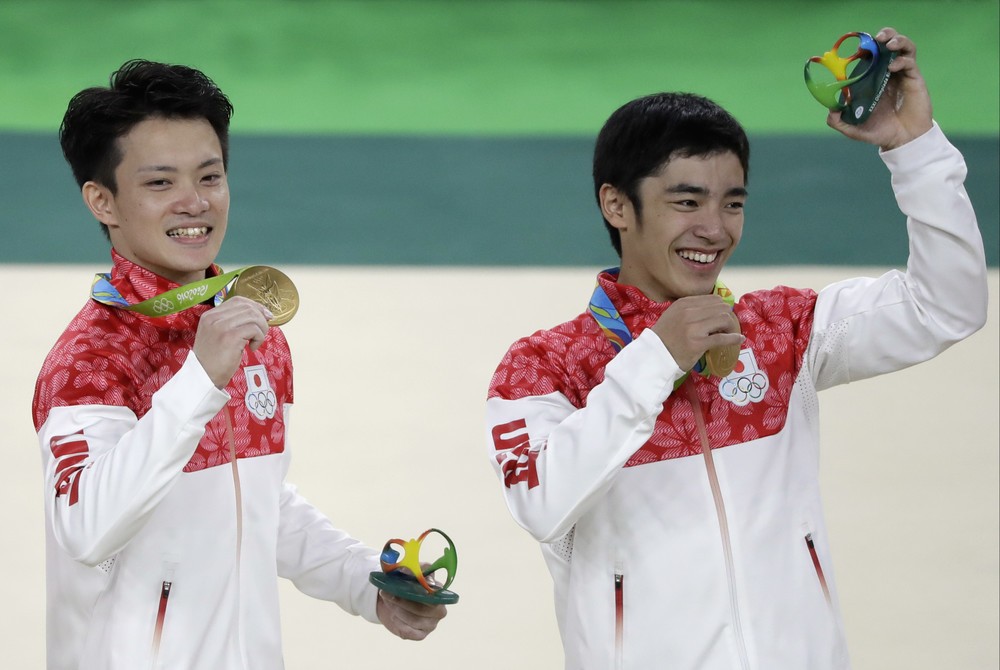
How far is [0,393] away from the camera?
548cm

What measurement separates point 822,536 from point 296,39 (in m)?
6.50

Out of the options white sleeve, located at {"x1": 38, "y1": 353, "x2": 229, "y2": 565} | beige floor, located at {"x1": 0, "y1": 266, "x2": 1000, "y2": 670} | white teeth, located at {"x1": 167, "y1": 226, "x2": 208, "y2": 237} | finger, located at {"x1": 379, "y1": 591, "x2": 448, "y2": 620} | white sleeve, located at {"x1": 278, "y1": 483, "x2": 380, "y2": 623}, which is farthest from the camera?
beige floor, located at {"x1": 0, "y1": 266, "x2": 1000, "y2": 670}

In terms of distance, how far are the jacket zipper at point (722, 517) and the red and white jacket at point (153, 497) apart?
2.56 feet

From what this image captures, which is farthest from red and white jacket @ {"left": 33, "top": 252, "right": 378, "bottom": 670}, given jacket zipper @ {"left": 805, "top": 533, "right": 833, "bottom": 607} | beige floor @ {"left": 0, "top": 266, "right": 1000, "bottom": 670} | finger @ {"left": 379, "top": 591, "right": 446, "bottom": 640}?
beige floor @ {"left": 0, "top": 266, "right": 1000, "bottom": 670}

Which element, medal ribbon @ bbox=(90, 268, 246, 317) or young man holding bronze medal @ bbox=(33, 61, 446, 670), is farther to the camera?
medal ribbon @ bbox=(90, 268, 246, 317)

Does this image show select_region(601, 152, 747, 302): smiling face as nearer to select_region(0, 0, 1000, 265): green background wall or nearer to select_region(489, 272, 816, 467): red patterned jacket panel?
select_region(489, 272, 816, 467): red patterned jacket panel

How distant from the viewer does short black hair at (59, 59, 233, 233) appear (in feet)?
8.89

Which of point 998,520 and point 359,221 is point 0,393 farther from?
point 998,520

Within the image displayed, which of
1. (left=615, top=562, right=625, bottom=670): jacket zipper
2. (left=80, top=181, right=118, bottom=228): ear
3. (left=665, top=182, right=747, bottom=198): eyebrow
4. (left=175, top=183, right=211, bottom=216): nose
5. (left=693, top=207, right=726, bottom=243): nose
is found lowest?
(left=615, top=562, right=625, bottom=670): jacket zipper

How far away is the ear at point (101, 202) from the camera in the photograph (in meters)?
2.73

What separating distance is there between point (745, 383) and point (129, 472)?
107cm

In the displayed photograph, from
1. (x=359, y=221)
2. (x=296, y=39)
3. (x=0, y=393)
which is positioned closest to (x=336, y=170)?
(x=359, y=221)

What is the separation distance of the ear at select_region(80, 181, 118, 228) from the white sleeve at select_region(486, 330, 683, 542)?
0.90m

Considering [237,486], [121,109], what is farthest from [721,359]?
[121,109]
